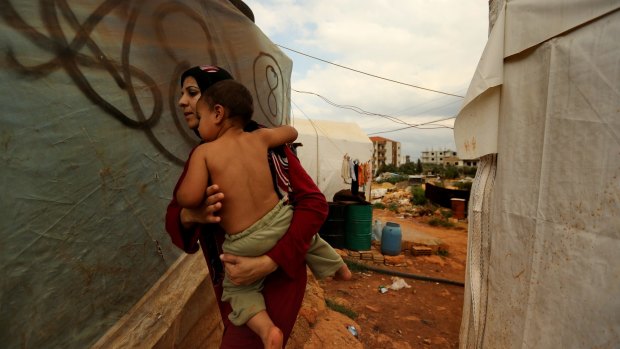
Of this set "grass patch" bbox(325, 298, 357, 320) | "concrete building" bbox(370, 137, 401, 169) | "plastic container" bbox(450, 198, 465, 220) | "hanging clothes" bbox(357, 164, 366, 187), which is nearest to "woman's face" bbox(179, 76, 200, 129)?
"grass patch" bbox(325, 298, 357, 320)

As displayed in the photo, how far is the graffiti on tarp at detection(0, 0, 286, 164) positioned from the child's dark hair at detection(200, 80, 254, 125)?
0.72m

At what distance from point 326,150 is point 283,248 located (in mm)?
8650

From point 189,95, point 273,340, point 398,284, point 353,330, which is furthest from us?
point 398,284

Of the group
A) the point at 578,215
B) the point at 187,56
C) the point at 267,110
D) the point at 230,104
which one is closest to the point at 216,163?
the point at 230,104

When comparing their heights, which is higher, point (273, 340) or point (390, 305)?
point (273, 340)

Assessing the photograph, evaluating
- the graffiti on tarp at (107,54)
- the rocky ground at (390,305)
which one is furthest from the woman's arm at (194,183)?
the rocky ground at (390,305)

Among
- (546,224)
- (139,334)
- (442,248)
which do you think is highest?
(546,224)

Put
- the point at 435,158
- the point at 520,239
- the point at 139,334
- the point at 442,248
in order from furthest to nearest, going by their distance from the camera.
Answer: the point at 435,158 < the point at 442,248 < the point at 520,239 < the point at 139,334

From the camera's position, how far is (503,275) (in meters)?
2.17

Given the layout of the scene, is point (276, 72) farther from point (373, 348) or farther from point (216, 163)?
point (373, 348)

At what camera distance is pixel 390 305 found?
4.46m

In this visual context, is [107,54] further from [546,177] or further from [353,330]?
[353,330]

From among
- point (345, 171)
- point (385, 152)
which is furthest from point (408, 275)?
point (385, 152)

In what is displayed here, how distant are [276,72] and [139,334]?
3143mm
